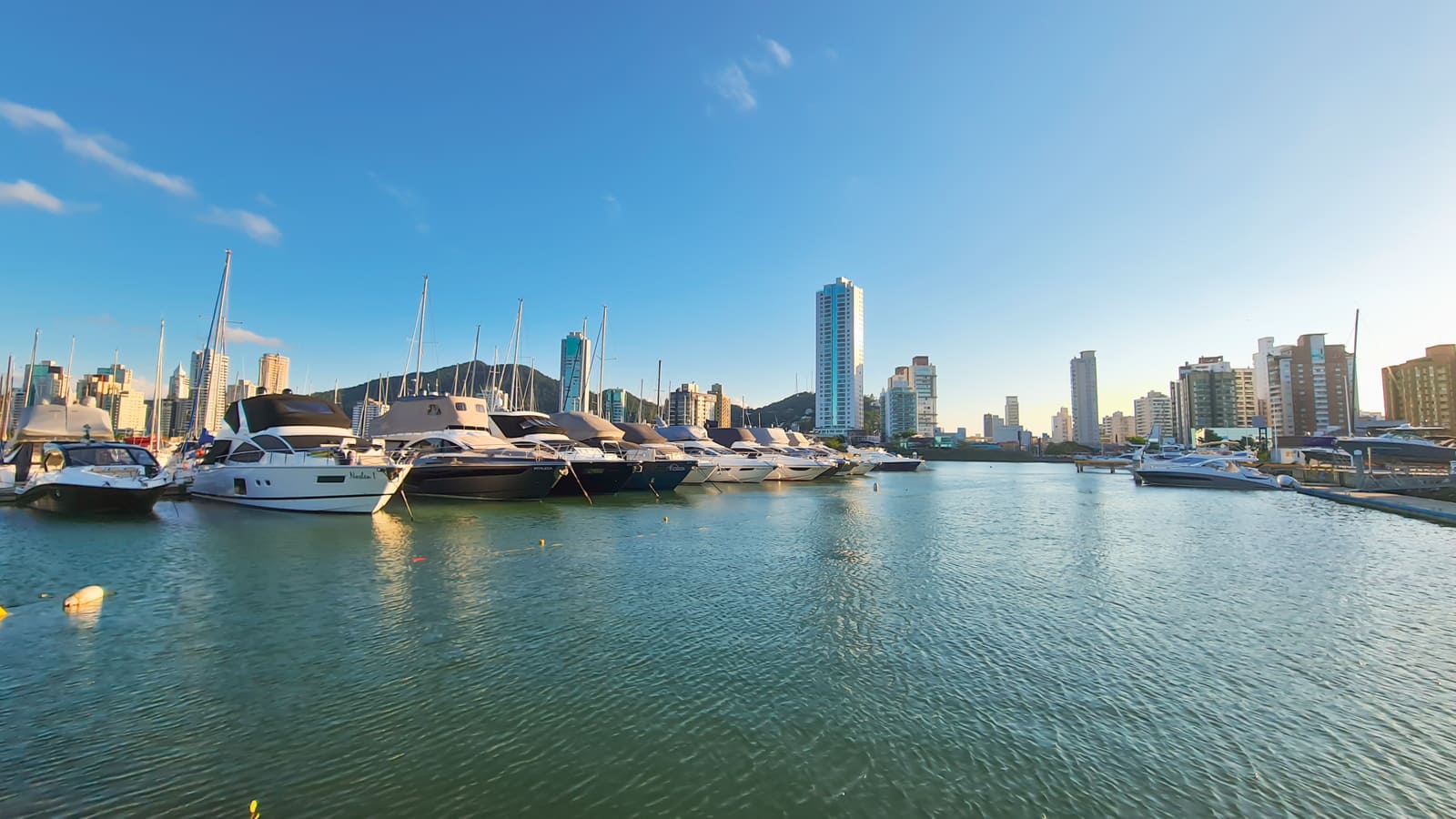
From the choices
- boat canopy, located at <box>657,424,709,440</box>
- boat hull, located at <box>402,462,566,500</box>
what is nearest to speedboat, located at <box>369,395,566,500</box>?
boat hull, located at <box>402,462,566,500</box>

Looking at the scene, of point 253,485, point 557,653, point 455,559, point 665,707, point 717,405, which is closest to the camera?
point 665,707

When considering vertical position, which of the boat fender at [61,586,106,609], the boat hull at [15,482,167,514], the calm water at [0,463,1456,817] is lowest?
the calm water at [0,463,1456,817]

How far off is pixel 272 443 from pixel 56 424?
23.0m

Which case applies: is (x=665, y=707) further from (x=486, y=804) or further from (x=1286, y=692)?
(x=1286, y=692)

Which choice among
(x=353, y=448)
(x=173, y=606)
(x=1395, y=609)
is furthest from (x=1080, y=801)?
(x=353, y=448)

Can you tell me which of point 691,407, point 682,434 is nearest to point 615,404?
point 691,407

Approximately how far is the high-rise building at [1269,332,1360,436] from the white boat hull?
180 m

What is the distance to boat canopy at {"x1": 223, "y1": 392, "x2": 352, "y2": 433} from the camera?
26609 mm

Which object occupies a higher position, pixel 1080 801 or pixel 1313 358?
pixel 1313 358

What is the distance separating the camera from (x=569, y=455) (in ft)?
115

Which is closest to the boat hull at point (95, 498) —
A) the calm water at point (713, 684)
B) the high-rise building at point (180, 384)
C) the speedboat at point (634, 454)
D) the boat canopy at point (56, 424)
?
the calm water at point (713, 684)

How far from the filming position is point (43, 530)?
2033cm

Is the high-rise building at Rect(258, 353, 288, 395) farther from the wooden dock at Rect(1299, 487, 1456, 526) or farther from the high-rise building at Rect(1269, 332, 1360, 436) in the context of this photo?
the high-rise building at Rect(1269, 332, 1360, 436)

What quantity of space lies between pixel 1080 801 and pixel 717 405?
611 ft
